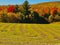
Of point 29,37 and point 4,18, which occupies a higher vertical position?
point 29,37

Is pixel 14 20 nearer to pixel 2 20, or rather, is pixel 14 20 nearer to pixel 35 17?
pixel 2 20

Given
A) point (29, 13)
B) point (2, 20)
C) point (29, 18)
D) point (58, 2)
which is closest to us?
point (2, 20)

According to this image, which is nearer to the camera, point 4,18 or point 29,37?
point 29,37

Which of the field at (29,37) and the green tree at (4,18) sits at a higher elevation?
the field at (29,37)

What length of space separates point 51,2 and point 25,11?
249 feet

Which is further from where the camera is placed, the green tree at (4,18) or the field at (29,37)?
the green tree at (4,18)

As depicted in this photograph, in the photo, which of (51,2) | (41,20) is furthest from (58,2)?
(41,20)

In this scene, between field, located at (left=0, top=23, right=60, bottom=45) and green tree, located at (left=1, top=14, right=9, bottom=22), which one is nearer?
field, located at (left=0, top=23, right=60, bottom=45)

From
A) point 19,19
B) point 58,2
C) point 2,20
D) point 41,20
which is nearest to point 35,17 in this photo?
point 41,20

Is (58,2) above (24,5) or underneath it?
underneath

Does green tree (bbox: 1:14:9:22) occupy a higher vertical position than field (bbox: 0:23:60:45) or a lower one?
lower

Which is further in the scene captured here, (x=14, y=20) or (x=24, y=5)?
(x=24, y=5)

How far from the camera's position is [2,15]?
97.1 meters

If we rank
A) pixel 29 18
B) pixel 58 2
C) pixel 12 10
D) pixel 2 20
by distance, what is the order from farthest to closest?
pixel 58 2 < pixel 12 10 < pixel 29 18 < pixel 2 20
